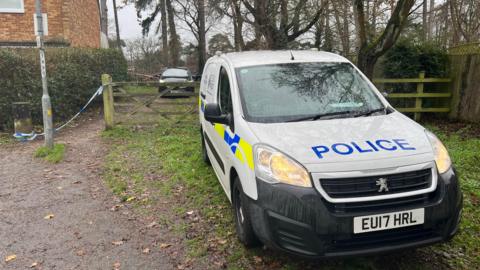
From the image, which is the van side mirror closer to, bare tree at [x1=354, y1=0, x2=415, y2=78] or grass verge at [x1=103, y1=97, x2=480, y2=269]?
grass verge at [x1=103, y1=97, x2=480, y2=269]

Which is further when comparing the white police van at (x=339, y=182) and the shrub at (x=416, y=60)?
the shrub at (x=416, y=60)

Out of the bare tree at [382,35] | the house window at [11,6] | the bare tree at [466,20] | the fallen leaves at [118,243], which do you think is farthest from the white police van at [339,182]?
the bare tree at [466,20]

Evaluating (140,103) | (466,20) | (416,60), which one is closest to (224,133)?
(140,103)

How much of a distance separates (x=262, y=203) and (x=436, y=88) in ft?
29.4

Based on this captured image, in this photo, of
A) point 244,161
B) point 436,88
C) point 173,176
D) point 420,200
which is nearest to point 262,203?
point 244,161

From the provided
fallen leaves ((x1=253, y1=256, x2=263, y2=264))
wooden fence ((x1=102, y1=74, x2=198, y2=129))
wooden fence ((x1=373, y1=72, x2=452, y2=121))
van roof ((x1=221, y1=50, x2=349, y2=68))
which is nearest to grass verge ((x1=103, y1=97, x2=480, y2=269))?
fallen leaves ((x1=253, y1=256, x2=263, y2=264))

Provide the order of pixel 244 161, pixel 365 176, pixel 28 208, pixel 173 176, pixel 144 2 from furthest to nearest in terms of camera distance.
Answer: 1. pixel 144 2
2. pixel 173 176
3. pixel 28 208
4. pixel 244 161
5. pixel 365 176

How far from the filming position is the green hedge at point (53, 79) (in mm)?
10414

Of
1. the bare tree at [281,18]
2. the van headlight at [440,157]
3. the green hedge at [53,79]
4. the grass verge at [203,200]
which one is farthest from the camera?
the bare tree at [281,18]

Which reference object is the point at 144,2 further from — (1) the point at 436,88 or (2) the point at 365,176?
(2) the point at 365,176

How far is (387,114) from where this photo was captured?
4215 mm

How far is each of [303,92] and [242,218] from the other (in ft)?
Answer: 5.06

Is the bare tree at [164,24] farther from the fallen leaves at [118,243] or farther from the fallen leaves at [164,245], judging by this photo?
the fallen leaves at [164,245]

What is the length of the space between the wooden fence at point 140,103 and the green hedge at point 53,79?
2299 millimetres
